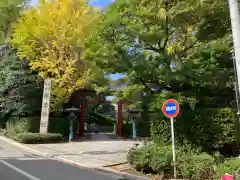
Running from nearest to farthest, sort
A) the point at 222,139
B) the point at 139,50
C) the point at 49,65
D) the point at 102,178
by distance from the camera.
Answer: the point at 102,178 < the point at 222,139 < the point at 139,50 < the point at 49,65

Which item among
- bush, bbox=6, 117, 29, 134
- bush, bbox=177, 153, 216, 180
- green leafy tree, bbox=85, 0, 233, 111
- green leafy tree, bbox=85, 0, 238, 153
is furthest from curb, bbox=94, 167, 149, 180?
bush, bbox=6, 117, 29, 134

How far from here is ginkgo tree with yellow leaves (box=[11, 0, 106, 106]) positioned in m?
24.2

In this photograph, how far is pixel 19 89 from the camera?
24.6 meters

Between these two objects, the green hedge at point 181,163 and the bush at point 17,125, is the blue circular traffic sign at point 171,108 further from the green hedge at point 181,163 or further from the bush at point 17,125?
the bush at point 17,125

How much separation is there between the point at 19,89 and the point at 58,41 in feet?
18.4

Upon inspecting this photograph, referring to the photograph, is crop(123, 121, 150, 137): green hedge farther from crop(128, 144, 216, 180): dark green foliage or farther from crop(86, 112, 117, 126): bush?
crop(128, 144, 216, 180): dark green foliage

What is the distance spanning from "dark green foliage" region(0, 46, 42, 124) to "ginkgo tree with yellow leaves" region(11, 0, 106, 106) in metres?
1.09

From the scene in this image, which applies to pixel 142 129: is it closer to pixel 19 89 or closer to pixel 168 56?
pixel 19 89

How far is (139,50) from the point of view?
11148 mm

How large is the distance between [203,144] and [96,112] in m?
37.6

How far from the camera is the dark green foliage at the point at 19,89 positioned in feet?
80.7

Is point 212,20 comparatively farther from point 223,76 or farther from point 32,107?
point 32,107

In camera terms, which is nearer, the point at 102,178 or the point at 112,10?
the point at 102,178

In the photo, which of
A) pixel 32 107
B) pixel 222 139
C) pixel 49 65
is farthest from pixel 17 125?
pixel 222 139
